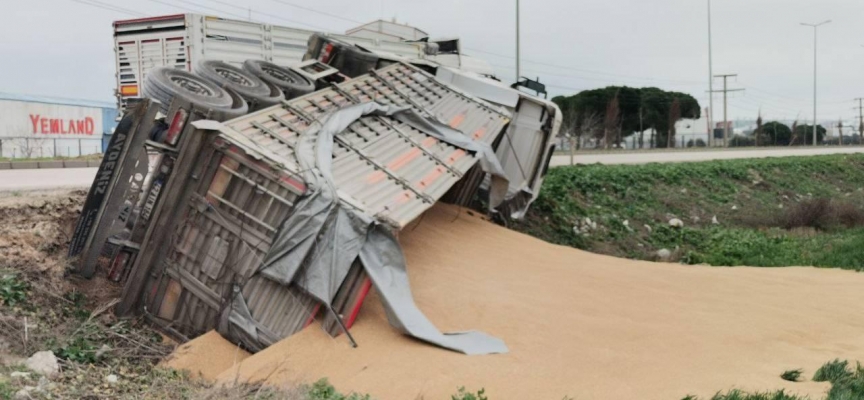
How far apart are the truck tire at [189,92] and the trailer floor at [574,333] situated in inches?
101

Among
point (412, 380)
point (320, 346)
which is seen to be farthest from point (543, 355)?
point (320, 346)

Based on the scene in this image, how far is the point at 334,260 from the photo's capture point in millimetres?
7023

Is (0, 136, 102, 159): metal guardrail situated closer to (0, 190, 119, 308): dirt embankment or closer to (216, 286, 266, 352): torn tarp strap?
(0, 190, 119, 308): dirt embankment

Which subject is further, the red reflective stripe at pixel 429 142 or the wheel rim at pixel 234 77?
the wheel rim at pixel 234 77

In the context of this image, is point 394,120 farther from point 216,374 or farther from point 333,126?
point 216,374

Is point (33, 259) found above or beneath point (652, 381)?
above

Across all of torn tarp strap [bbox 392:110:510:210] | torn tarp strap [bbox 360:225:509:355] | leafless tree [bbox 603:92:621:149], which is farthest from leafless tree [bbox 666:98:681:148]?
torn tarp strap [bbox 360:225:509:355]

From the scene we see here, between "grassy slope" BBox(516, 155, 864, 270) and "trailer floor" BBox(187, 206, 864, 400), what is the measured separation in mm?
3679

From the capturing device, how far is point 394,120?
1032cm

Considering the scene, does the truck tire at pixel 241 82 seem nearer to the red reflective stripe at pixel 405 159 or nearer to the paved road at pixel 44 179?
the red reflective stripe at pixel 405 159

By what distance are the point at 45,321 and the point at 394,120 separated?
4704mm

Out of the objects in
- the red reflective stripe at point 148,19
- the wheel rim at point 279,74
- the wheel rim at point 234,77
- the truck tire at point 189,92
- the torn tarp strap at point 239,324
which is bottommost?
the torn tarp strap at point 239,324

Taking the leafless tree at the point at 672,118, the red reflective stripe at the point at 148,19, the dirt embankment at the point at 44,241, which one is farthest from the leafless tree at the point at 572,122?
the dirt embankment at the point at 44,241

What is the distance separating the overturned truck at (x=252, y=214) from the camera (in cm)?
711
